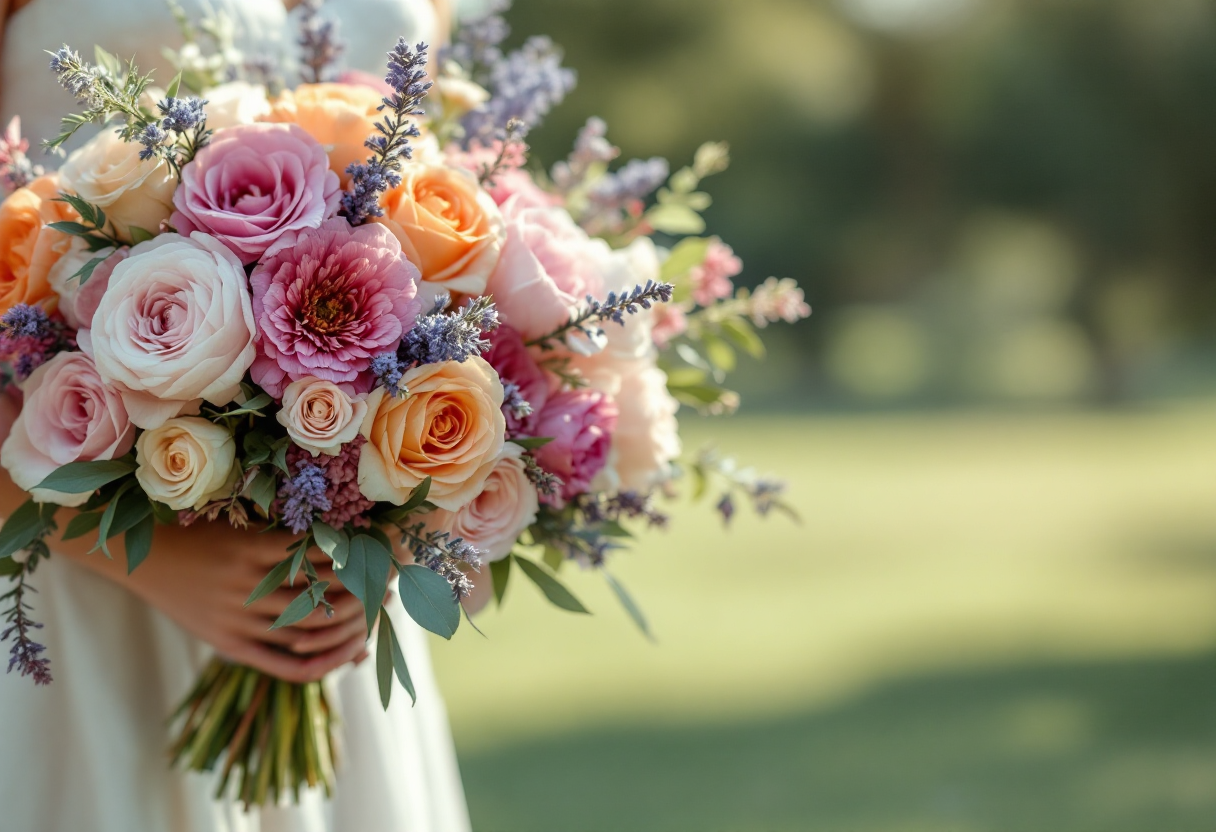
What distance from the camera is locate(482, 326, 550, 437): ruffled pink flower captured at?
5.21 feet

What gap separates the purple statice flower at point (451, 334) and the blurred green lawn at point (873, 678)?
3.69 m

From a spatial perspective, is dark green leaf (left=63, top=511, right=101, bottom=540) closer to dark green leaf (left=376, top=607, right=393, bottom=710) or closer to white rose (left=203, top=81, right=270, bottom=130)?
dark green leaf (left=376, top=607, right=393, bottom=710)

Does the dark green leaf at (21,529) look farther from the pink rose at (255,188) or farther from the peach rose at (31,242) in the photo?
the pink rose at (255,188)

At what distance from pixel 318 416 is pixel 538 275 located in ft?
1.19

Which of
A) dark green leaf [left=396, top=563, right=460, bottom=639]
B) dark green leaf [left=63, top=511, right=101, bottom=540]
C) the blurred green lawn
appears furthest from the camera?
the blurred green lawn

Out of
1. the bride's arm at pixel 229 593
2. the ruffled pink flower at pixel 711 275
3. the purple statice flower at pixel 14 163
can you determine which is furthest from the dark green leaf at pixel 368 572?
the ruffled pink flower at pixel 711 275

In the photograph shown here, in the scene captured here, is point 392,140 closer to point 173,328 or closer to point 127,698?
point 173,328

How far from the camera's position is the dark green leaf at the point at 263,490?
1422mm

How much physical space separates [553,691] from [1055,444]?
10816 millimetres

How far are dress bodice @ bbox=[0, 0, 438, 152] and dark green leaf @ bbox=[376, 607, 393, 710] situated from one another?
3.27ft

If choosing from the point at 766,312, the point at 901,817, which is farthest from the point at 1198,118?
the point at 766,312

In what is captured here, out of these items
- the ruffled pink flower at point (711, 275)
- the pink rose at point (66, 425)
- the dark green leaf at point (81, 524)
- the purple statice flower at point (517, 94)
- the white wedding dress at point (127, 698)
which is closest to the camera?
the pink rose at point (66, 425)

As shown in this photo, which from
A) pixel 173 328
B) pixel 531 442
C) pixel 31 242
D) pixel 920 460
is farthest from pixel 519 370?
pixel 920 460

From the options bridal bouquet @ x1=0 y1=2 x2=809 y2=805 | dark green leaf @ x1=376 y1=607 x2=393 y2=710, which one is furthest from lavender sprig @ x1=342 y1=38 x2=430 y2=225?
dark green leaf @ x1=376 y1=607 x2=393 y2=710
